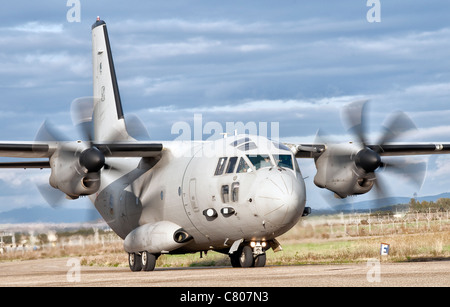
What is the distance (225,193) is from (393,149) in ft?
25.0

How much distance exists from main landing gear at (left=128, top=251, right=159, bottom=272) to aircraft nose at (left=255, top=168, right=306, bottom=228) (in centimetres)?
558

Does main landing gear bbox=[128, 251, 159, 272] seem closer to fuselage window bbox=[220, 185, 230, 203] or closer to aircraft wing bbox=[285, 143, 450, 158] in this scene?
fuselage window bbox=[220, 185, 230, 203]

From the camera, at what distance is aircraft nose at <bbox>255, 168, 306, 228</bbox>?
68.1 ft

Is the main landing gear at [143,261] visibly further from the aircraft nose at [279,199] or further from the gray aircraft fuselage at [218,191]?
the aircraft nose at [279,199]

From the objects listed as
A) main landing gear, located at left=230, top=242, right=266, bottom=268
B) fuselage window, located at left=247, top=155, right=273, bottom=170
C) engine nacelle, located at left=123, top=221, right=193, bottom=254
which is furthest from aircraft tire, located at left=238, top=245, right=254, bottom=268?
fuselage window, located at left=247, top=155, right=273, bottom=170

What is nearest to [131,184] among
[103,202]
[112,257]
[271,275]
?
[103,202]

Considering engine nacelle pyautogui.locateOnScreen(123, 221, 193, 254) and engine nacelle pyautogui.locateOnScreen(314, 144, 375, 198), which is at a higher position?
engine nacelle pyautogui.locateOnScreen(314, 144, 375, 198)

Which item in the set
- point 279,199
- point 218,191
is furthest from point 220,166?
point 279,199

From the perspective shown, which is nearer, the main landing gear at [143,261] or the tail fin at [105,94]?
the main landing gear at [143,261]

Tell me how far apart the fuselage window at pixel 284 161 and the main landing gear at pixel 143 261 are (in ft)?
19.8

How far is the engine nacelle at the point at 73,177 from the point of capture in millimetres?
23156

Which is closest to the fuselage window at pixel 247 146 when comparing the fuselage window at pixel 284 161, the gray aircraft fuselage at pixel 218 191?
the gray aircraft fuselage at pixel 218 191

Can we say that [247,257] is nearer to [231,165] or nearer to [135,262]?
[231,165]

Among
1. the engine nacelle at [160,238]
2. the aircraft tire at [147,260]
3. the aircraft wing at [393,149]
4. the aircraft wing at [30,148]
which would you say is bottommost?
the aircraft tire at [147,260]
